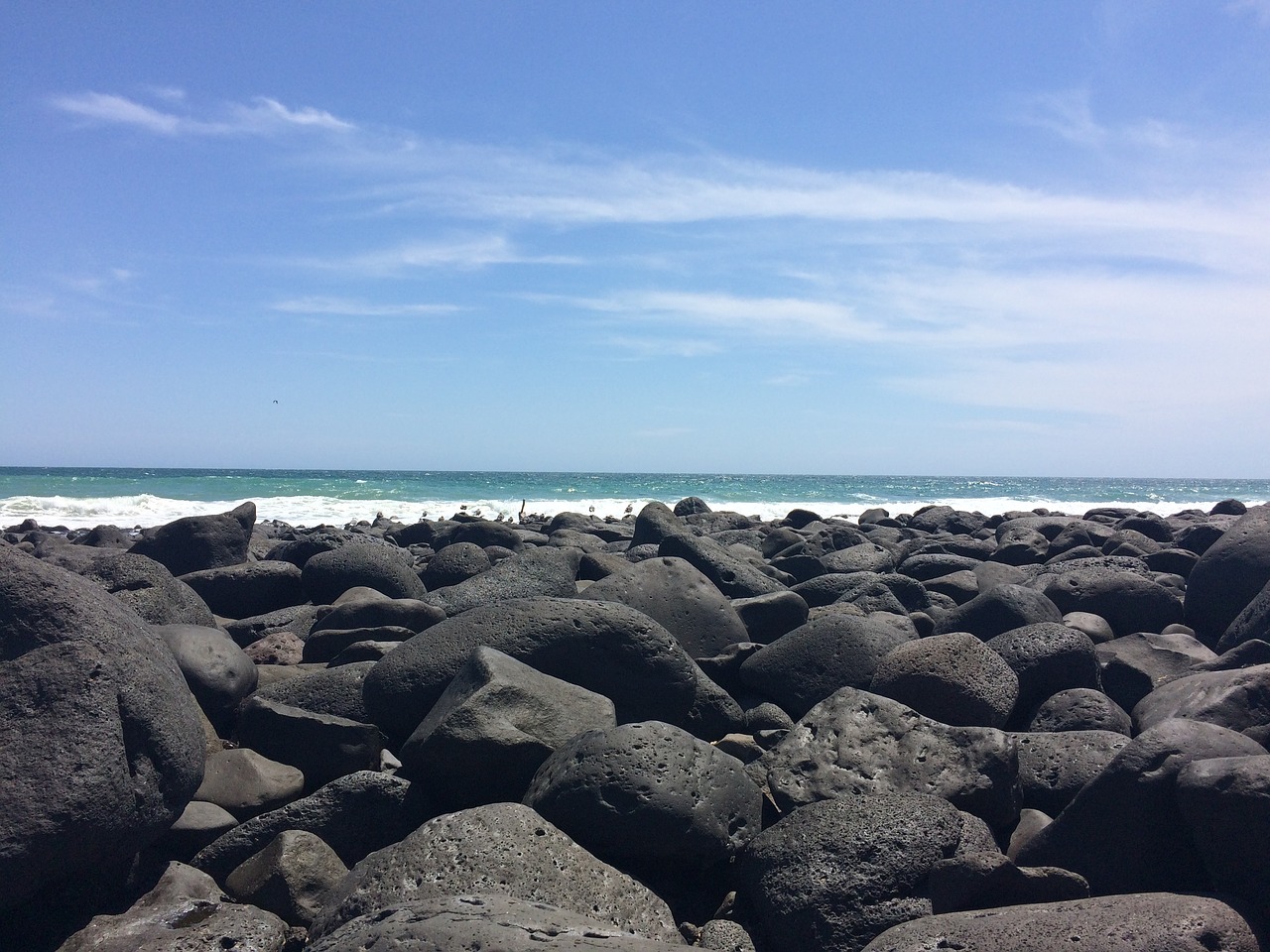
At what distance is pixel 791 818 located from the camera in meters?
3.51

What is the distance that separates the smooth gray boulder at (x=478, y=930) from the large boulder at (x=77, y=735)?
3.09 ft

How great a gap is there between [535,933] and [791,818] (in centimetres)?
141

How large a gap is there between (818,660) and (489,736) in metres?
2.14

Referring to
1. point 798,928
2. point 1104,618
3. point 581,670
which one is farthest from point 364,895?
point 1104,618

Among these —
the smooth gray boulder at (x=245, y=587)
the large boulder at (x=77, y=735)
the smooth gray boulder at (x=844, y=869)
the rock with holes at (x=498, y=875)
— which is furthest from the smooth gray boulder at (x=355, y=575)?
the smooth gray boulder at (x=844, y=869)

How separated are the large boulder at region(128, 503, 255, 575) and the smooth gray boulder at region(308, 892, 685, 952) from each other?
7133mm

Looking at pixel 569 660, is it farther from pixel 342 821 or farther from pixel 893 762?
pixel 893 762

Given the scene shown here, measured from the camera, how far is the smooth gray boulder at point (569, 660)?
452cm

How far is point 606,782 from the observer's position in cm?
341

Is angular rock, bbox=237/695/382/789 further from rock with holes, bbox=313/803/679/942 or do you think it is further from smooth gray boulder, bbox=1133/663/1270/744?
smooth gray boulder, bbox=1133/663/1270/744

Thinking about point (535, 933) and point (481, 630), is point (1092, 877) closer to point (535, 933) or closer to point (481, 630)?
point (535, 933)

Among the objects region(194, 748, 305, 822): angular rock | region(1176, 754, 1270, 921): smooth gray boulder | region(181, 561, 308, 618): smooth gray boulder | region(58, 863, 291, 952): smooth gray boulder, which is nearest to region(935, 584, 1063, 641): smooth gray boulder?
region(1176, 754, 1270, 921): smooth gray boulder

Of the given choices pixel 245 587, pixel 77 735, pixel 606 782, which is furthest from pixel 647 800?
pixel 245 587

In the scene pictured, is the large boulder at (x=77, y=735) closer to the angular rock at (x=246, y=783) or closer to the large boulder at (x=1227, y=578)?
the angular rock at (x=246, y=783)
